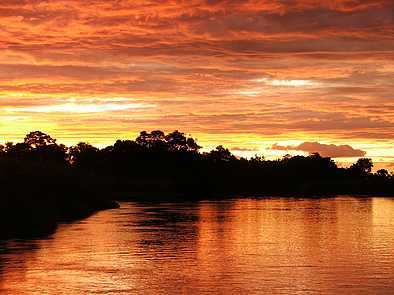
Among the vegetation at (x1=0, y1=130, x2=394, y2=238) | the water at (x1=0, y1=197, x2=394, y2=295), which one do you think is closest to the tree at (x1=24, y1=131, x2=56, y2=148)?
the vegetation at (x1=0, y1=130, x2=394, y2=238)

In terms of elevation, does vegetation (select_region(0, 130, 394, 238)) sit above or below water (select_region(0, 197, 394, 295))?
above

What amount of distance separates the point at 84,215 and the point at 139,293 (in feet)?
138

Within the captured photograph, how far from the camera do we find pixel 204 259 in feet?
116

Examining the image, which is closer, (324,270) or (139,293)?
(139,293)

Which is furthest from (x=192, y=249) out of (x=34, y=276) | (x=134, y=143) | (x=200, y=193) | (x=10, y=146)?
(x=10, y=146)

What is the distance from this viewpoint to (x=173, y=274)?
30453 mm

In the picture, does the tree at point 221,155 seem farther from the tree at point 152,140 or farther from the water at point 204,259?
the water at point 204,259

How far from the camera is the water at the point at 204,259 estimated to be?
2764cm

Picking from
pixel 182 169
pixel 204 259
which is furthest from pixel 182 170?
pixel 204 259

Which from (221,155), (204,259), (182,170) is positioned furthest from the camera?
(221,155)

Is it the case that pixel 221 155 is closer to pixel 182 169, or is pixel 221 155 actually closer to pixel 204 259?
pixel 182 169

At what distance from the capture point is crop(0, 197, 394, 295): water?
2764cm

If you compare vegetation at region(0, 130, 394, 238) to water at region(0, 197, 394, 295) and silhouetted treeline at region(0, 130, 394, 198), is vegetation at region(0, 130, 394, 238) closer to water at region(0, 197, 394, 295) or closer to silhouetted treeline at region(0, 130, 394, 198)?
silhouetted treeline at region(0, 130, 394, 198)

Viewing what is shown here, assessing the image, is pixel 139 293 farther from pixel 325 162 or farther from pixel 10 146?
pixel 325 162
